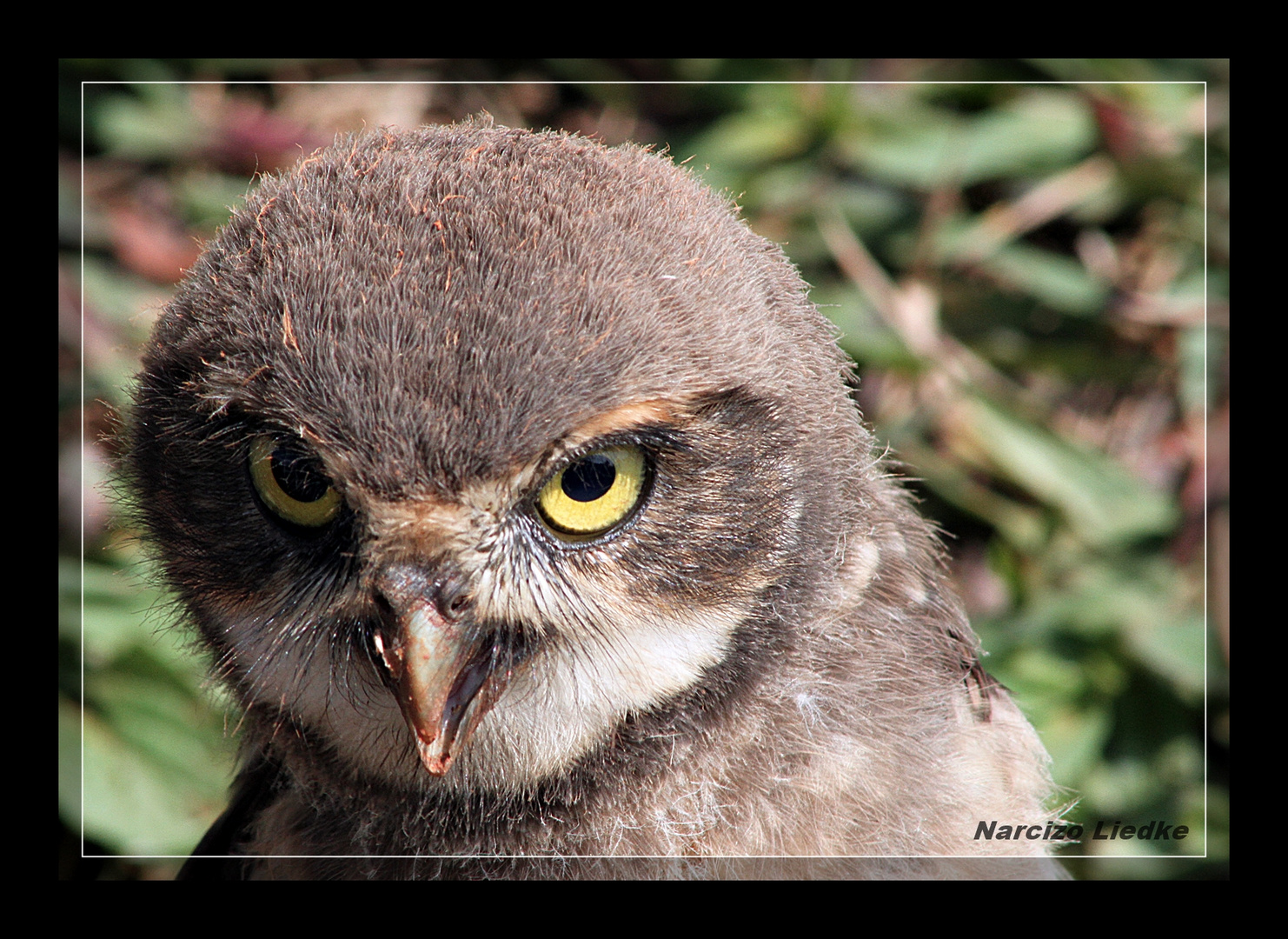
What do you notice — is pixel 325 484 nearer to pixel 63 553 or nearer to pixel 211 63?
pixel 63 553

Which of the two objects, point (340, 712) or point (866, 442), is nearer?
point (340, 712)

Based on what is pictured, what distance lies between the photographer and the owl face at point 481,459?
1.44 m

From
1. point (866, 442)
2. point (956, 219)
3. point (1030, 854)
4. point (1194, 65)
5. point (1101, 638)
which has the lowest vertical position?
point (1030, 854)

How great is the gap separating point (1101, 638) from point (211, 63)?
3512 millimetres

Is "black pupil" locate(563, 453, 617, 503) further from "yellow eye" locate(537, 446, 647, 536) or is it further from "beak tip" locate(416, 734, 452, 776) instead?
"beak tip" locate(416, 734, 452, 776)

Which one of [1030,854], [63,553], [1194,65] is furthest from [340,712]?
[1194,65]

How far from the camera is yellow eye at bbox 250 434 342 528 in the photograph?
1.49 m

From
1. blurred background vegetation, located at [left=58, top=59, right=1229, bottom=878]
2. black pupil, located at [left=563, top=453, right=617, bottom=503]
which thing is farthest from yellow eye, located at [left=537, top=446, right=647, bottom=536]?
blurred background vegetation, located at [left=58, top=59, right=1229, bottom=878]

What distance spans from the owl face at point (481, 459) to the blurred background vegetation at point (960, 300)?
1.78 meters

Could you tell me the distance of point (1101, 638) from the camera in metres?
3.44

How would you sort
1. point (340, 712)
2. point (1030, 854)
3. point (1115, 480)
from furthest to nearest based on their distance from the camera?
point (1115, 480) → point (1030, 854) → point (340, 712)

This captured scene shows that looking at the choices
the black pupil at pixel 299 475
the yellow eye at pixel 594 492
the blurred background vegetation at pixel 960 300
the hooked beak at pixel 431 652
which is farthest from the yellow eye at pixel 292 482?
the blurred background vegetation at pixel 960 300
